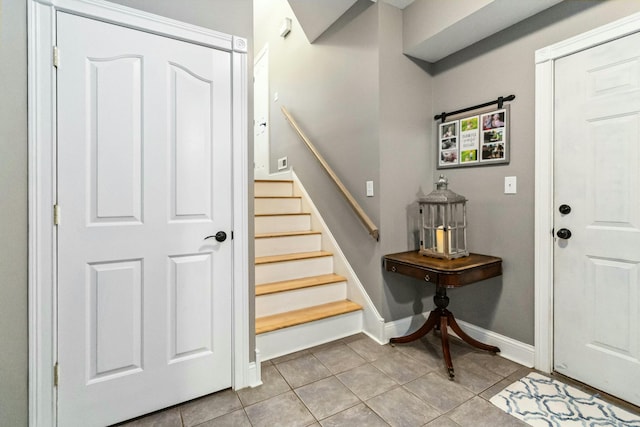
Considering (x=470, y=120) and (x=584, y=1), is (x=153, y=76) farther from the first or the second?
(x=584, y=1)

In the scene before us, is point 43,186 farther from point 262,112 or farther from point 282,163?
point 262,112

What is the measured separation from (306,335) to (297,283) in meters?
0.43

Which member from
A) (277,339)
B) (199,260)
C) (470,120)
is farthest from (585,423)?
(199,260)

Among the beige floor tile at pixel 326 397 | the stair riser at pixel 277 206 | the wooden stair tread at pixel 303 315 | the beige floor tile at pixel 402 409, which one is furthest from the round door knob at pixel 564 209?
the stair riser at pixel 277 206

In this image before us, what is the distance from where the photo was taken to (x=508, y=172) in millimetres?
2043

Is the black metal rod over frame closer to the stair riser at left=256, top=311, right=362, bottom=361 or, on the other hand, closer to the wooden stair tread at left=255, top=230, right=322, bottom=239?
the wooden stair tread at left=255, top=230, right=322, bottom=239

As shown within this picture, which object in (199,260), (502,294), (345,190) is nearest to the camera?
(199,260)

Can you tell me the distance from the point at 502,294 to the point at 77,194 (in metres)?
2.59

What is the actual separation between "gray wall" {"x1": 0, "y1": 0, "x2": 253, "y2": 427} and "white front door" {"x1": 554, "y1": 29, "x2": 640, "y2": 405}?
9.04 ft

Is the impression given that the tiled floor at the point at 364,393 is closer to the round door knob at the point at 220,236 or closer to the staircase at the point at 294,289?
the staircase at the point at 294,289

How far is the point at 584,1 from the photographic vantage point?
5.54 feet

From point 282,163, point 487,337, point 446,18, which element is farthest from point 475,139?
point 282,163

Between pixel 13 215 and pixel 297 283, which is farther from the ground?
pixel 13 215

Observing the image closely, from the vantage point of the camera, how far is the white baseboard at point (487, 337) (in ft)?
6.47
